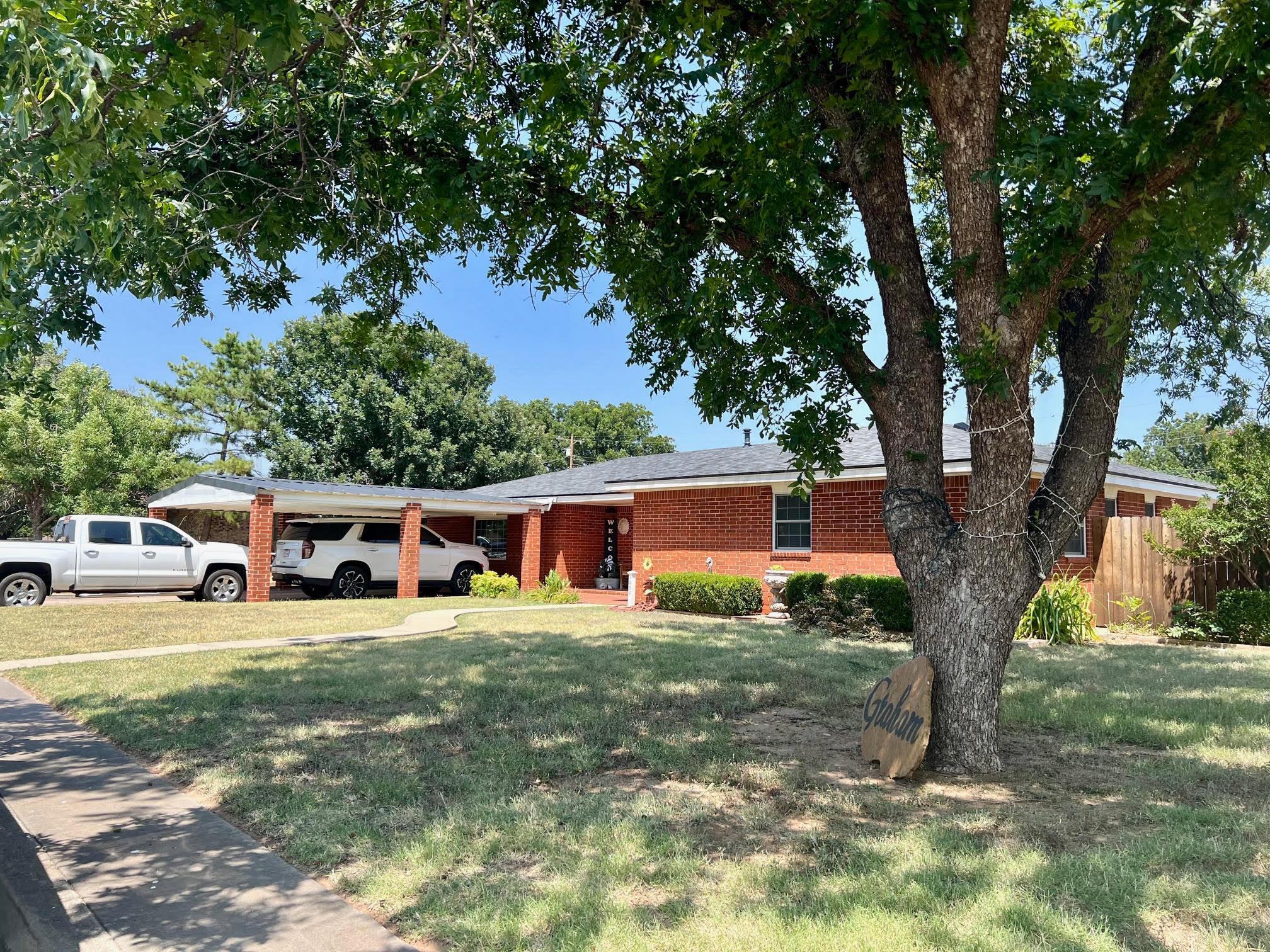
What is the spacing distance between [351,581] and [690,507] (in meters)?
8.46

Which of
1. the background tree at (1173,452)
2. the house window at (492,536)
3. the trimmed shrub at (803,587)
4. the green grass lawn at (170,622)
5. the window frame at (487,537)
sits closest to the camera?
the green grass lawn at (170,622)

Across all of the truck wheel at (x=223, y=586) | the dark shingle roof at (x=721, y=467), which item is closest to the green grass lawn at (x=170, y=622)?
the truck wheel at (x=223, y=586)

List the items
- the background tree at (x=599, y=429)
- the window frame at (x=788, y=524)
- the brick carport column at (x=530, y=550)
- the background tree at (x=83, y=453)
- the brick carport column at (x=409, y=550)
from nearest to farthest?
the window frame at (x=788, y=524) → the brick carport column at (x=409, y=550) → the brick carport column at (x=530, y=550) → the background tree at (x=83, y=453) → the background tree at (x=599, y=429)

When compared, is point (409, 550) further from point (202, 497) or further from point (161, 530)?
point (202, 497)

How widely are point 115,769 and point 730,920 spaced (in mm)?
4575

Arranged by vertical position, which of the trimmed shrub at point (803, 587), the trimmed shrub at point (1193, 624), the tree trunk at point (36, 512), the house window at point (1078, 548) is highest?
the tree trunk at point (36, 512)

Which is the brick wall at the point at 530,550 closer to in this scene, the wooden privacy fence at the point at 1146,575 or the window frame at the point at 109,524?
the window frame at the point at 109,524

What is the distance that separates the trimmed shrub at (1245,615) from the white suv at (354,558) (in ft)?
52.3

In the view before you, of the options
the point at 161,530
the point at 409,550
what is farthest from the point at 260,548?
the point at 409,550

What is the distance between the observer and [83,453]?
25.5 meters

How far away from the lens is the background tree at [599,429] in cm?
5403

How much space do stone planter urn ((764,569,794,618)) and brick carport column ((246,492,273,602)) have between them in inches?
425

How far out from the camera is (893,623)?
44.8 feet

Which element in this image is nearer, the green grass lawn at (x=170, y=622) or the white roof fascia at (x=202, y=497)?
the green grass lawn at (x=170, y=622)
